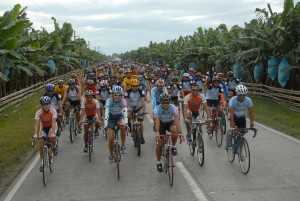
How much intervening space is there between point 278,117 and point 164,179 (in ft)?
30.9

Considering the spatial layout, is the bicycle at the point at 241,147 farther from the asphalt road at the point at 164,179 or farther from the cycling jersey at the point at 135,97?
the cycling jersey at the point at 135,97

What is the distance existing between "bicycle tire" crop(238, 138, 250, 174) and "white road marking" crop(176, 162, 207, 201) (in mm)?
1269

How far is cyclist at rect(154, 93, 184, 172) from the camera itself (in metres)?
8.51

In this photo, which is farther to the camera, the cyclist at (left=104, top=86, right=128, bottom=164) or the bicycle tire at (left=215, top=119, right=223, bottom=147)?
the bicycle tire at (left=215, top=119, right=223, bottom=147)

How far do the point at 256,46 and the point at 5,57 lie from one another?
42.3 ft

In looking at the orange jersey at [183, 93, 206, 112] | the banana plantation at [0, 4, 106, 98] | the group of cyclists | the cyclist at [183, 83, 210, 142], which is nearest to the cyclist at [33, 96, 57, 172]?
the group of cyclists

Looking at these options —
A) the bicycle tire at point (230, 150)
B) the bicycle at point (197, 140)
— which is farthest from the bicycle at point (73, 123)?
the bicycle tire at point (230, 150)

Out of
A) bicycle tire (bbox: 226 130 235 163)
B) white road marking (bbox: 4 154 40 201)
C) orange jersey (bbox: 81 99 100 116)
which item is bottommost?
white road marking (bbox: 4 154 40 201)

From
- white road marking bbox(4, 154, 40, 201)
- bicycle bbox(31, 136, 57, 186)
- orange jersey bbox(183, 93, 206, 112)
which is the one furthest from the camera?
orange jersey bbox(183, 93, 206, 112)

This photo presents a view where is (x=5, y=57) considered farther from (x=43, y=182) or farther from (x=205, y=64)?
(x=205, y=64)

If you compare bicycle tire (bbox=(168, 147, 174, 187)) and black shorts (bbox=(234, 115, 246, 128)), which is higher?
black shorts (bbox=(234, 115, 246, 128))

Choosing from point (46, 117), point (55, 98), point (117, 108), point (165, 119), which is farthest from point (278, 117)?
point (46, 117)

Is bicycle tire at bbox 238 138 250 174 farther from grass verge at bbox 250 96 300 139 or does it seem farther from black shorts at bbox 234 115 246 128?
grass verge at bbox 250 96 300 139

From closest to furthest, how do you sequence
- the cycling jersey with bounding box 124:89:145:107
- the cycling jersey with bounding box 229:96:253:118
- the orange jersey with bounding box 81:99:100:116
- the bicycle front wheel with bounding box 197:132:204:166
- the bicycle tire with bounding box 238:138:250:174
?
the bicycle tire with bounding box 238:138:250:174
the cycling jersey with bounding box 229:96:253:118
the bicycle front wheel with bounding box 197:132:204:166
the orange jersey with bounding box 81:99:100:116
the cycling jersey with bounding box 124:89:145:107
